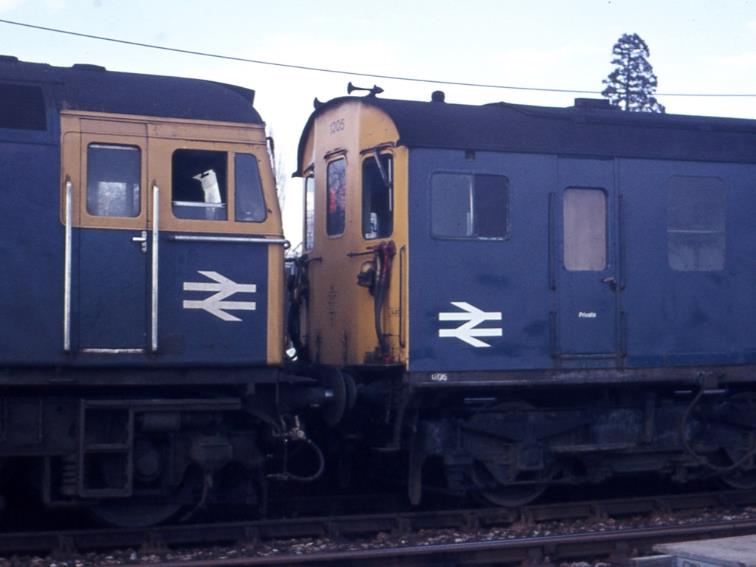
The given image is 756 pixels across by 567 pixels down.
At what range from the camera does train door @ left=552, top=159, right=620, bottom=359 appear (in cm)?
1105

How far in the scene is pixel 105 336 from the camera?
30.7 feet

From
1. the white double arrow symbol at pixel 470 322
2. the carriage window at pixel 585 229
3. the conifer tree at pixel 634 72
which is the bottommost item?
the white double arrow symbol at pixel 470 322

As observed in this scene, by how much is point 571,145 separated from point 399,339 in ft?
9.39

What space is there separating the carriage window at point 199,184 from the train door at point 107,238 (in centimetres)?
32

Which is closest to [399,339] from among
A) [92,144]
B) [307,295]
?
[307,295]

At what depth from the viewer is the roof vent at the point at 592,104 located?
1212cm

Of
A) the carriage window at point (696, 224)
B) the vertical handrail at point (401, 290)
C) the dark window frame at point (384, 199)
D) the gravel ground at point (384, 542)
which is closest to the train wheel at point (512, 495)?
the gravel ground at point (384, 542)

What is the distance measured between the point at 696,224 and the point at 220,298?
544cm

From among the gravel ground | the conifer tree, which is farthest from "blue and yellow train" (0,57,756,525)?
the conifer tree

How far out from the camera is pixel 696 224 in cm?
1170

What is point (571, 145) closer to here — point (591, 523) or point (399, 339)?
point (399, 339)

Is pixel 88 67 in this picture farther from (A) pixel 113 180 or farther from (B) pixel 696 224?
(B) pixel 696 224

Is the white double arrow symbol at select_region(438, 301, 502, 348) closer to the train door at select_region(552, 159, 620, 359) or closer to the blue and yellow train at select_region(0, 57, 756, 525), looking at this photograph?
the blue and yellow train at select_region(0, 57, 756, 525)

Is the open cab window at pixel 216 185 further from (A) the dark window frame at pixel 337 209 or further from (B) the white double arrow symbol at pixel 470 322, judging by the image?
(B) the white double arrow symbol at pixel 470 322
